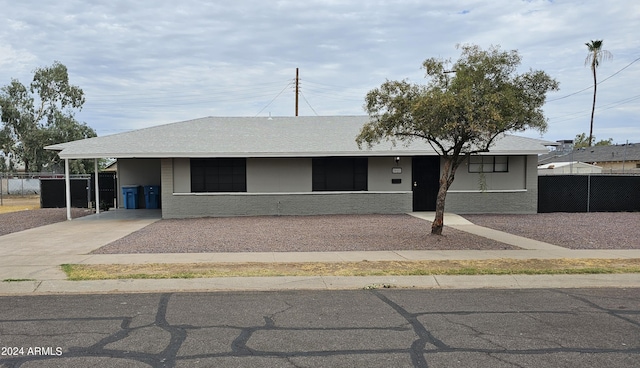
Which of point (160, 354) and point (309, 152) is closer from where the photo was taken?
point (160, 354)

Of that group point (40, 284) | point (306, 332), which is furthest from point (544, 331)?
point (40, 284)

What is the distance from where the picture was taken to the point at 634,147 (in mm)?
48219

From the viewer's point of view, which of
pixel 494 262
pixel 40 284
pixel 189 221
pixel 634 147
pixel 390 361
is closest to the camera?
pixel 390 361

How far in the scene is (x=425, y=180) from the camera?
20.2 m

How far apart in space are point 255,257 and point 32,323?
16.0ft

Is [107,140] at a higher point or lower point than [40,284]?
higher

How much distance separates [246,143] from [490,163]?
10.2 m

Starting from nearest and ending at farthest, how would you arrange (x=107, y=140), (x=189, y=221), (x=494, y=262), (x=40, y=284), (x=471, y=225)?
(x=40, y=284), (x=494, y=262), (x=471, y=225), (x=189, y=221), (x=107, y=140)

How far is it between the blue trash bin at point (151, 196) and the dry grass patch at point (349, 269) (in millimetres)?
14103

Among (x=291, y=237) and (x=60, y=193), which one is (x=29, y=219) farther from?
(x=291, y=237)

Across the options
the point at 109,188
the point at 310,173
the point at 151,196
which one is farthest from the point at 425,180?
the point at 109,188

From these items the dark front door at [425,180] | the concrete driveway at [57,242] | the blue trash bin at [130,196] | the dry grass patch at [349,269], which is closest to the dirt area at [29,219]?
the concrete driveway at [57,242]

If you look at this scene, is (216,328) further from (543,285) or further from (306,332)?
(543,285)

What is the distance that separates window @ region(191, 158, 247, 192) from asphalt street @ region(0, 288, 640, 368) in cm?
1193
